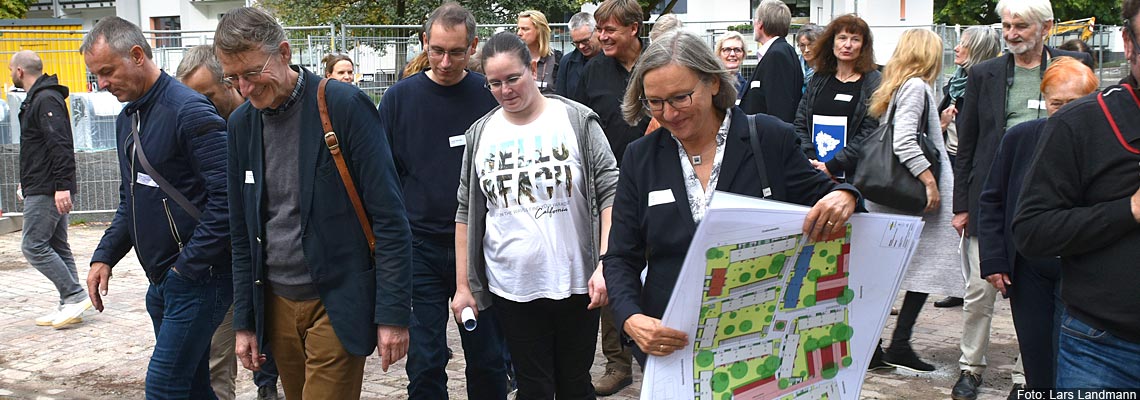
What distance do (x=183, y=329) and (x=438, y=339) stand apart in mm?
1136

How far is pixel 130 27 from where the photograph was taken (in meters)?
4.50

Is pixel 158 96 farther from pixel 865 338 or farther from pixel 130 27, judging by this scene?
pixel 865 338

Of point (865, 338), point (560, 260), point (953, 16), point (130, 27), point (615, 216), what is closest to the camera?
point (865, 338)

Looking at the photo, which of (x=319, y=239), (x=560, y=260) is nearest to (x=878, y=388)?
(x=560, y=260)

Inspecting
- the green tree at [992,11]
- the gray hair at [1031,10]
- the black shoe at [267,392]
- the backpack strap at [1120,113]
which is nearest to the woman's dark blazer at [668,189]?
the backpack strap at [1120,113]

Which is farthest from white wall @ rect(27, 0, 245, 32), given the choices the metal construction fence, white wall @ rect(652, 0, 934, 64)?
the metal construction fence

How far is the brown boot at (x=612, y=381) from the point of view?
5.94 metres

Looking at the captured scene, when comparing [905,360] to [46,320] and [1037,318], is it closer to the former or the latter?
[1037,318]

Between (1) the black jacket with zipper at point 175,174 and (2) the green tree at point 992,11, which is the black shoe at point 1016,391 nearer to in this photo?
(1) the black jacket with zipper at point 175,174

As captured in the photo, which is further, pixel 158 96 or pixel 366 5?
pixel 366 5

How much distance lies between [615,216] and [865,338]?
0.85 meters

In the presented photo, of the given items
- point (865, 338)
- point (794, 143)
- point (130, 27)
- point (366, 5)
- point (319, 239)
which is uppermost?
point (366, 5)

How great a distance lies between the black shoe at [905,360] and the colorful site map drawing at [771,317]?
3.48m

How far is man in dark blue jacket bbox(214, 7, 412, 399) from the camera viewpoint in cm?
366
